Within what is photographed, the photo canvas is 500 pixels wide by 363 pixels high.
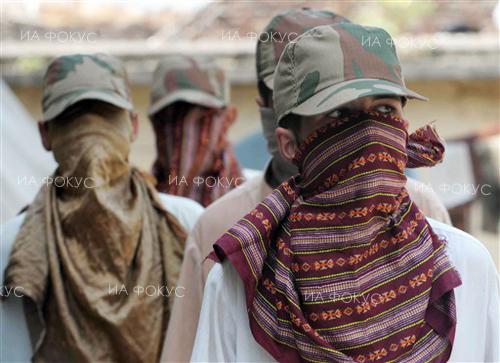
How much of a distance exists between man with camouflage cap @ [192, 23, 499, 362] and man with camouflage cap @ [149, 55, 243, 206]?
2.32 metres

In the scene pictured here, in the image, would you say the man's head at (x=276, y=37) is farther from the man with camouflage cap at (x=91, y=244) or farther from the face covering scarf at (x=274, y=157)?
the man with camouflage cap at (x=91, y=244)

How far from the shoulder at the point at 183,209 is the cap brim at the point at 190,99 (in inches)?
38.1

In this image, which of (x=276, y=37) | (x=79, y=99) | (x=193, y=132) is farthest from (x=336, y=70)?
(x=193, y=132)

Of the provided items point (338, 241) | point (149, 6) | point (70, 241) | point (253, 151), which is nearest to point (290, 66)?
point (338, 241)

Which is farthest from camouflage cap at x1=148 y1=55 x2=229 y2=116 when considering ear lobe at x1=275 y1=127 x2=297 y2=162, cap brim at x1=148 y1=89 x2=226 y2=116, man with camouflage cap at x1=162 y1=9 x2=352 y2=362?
ear lobe at x1=275 y1=127 x2=297 y2=162

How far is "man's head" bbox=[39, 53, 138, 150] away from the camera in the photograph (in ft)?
11.8

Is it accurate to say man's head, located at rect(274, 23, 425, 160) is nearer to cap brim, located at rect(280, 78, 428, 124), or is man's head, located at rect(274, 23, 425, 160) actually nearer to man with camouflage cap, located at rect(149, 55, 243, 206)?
cap brim, located at rect(280, 78, 428, 124)

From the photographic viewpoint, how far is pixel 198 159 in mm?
4621

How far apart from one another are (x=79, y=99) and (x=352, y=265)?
1.73m

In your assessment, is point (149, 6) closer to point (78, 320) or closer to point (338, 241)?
point (78, 320)

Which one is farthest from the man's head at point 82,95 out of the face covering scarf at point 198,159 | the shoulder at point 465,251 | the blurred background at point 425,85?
the blurred background at point 425,85

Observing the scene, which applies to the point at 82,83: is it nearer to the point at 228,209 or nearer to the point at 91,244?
the point at 91,244

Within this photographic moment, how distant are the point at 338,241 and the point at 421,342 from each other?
31 centimetres

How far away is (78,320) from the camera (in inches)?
137
